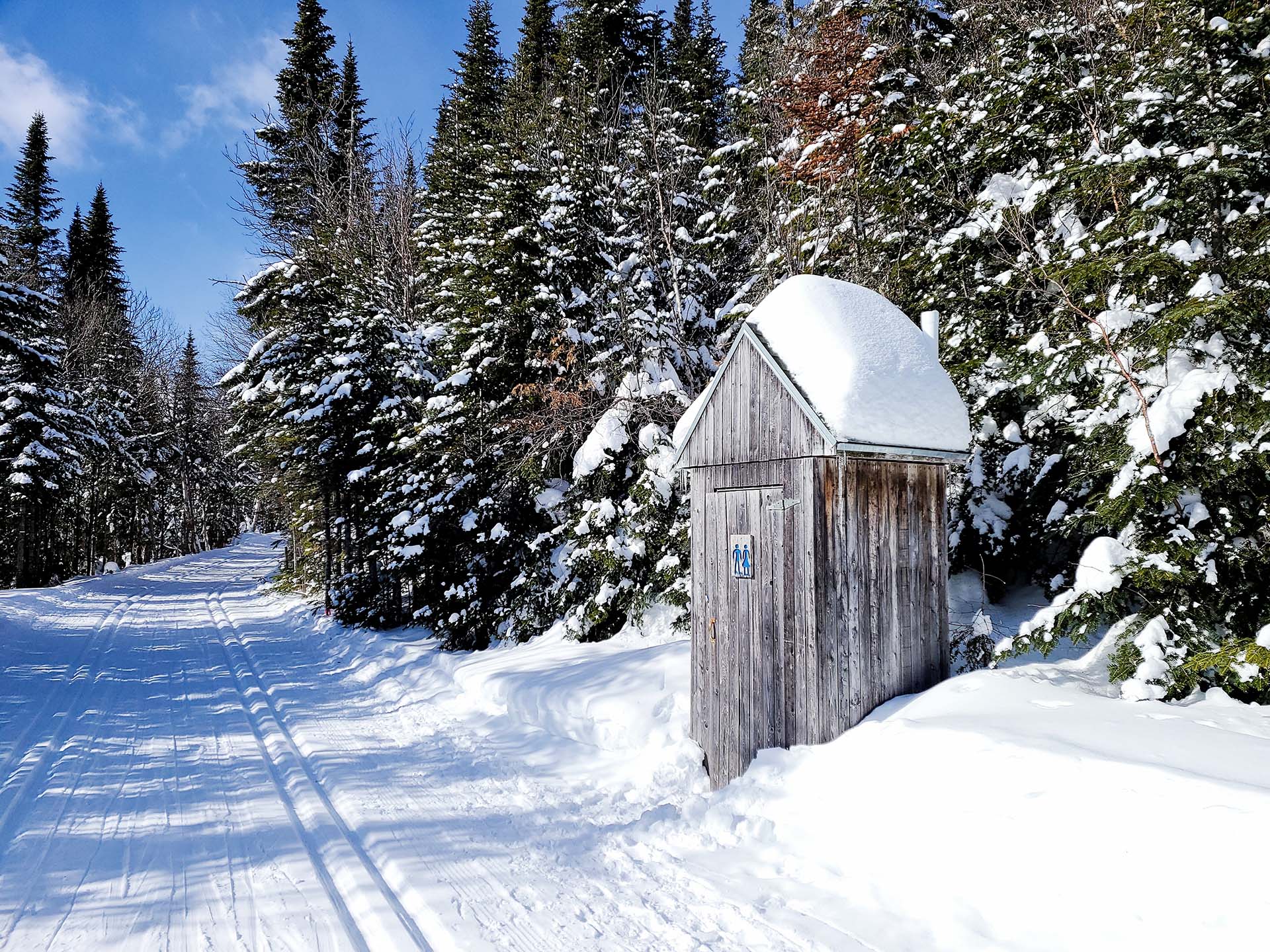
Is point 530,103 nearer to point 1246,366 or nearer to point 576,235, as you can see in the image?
point 576,235

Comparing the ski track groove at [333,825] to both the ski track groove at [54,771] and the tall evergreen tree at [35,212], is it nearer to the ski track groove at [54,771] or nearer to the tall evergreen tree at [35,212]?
the ski track groove at [54,771]

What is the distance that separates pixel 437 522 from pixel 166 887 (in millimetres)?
8452

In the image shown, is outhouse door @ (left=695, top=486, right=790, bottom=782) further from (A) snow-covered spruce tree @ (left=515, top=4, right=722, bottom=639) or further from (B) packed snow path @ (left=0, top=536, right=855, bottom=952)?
(A) snow-covered spruce tree @ (left=515, top=4, right=722, bottom=639)

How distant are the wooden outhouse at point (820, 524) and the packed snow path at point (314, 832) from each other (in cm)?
140

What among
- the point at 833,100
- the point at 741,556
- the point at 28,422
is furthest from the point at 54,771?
the point at 28,422

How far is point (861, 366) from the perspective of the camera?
5.02 m

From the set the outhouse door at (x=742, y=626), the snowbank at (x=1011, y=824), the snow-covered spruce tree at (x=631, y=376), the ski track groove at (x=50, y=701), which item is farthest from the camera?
the snow-covered spruce tree at (x=631, y=376)

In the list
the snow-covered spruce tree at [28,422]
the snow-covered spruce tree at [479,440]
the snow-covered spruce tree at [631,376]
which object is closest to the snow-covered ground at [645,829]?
the snow-covered spruce tree at [631,376]

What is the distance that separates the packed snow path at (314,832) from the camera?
3686mm

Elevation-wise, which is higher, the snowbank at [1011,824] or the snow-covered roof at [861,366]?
the snow-covered roof at [861,366]

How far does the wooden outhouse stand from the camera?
15.7ft

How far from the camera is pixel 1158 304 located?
215 inches

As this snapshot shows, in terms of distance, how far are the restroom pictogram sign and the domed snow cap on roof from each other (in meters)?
1.22

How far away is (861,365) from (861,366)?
1 centimetres
